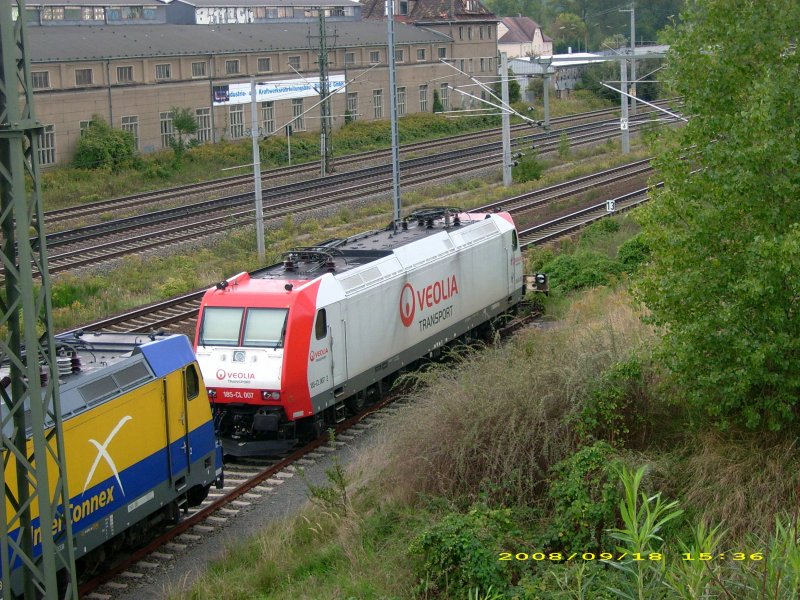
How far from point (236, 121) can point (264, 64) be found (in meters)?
4.02

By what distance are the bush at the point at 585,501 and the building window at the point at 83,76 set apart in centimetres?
4105

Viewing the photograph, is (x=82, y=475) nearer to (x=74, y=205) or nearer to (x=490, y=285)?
(x=490, y=285)

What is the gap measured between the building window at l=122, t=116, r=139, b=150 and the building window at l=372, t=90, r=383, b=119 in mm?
17681

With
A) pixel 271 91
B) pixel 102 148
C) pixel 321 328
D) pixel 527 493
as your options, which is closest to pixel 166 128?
pixel 102 148

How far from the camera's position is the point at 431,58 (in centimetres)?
7138

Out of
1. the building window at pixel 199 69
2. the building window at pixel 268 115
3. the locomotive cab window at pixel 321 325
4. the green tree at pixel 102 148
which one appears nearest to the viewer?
the locomotive cab window at pixel 321 325

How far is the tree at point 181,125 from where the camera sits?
51.6 metres

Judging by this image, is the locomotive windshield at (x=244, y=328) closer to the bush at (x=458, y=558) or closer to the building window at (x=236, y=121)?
the bush at (x=458, y=558)

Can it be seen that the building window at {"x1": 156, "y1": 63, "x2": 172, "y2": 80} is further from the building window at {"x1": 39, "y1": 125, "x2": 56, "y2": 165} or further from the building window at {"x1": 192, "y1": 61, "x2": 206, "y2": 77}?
the building window at {"x1": 39, "y1": 125, "x2": 56, "y2": 165}

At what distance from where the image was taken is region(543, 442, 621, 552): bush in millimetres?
11250

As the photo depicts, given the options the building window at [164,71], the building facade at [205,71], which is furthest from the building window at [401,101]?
the building window at [164,71]

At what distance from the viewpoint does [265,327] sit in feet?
52.9

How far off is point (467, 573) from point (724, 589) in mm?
3033
